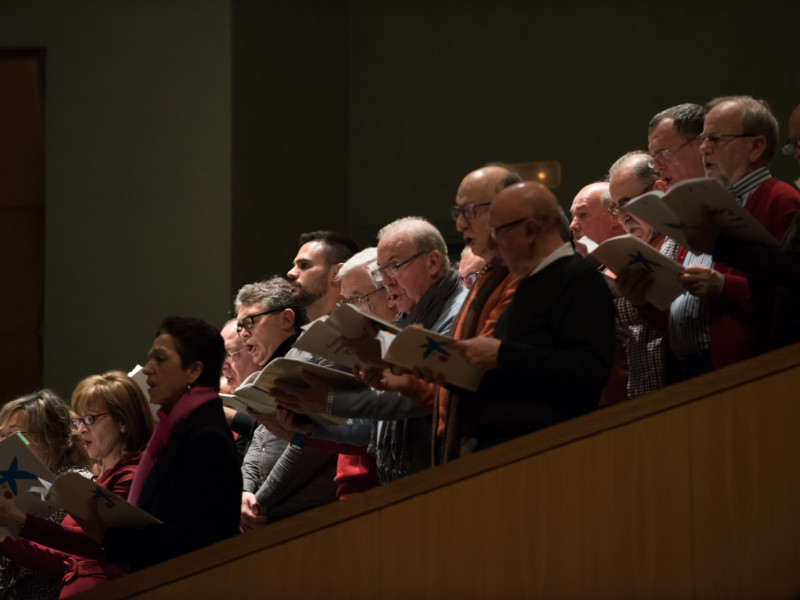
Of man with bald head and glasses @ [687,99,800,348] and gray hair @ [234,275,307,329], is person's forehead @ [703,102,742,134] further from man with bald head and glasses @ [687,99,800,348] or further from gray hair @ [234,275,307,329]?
gray hair @ [234,275,307,329]

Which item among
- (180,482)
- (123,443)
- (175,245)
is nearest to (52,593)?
(123,443)

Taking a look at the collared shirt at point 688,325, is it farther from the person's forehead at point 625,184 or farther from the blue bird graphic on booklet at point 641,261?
the person's forehead at point 625,184

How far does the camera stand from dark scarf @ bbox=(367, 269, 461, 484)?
2.98m

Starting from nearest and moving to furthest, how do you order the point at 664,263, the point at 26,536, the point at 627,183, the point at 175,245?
the point at 664,263 → the point at 26,536 → the point at 627,183 → the point at 175,245

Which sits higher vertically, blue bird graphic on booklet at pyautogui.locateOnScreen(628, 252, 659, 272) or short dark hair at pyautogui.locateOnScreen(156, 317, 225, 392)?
blue bird graphic on booklet at pyautogui.locateOnScreen(628, 252, 659, 272)

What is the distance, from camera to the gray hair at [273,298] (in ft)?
12.5

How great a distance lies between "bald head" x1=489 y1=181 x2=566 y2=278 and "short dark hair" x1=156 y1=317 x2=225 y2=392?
898 mm

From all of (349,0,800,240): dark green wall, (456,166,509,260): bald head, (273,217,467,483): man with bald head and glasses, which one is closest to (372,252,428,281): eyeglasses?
(273,217,467,483): man with bald head and glasses

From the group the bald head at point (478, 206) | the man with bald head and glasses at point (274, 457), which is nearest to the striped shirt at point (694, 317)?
the bald head at point (478, 206)

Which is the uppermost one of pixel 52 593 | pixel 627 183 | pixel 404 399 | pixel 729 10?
pixel 729 10

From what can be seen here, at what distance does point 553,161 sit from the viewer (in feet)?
21.6

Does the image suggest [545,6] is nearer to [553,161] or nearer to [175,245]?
[553,161]

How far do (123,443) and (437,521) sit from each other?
154 centimetres

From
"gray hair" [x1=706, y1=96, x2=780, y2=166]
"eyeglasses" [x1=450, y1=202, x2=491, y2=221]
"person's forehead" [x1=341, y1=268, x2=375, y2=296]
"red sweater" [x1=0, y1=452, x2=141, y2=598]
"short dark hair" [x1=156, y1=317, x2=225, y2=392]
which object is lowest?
"red sweater" [x1=0, y1=452, x2=141, y2=598]
